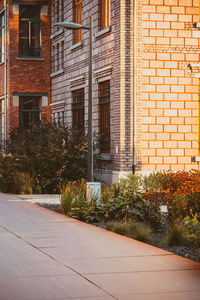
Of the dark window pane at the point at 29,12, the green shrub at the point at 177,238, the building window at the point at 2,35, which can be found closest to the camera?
the green shrub at the point at 177,238

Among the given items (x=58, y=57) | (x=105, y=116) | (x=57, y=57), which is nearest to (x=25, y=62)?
(x=57, y=57)

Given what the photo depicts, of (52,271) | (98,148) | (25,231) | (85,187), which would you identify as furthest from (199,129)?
(52,271)

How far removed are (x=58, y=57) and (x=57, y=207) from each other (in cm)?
1381

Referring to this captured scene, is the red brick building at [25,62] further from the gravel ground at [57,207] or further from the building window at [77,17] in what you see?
A: the gravel ground at [57,207]

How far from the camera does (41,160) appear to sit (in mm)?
22094

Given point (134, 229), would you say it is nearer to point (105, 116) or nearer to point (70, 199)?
point (70, 199)

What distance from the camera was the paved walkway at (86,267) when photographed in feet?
24.7

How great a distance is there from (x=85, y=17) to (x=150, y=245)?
1595 centimetres

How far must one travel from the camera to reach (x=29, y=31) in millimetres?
32031

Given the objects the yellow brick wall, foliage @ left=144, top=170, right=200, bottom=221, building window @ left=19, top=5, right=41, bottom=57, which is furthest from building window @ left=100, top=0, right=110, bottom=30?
foliage @ left=144, top=170, right=200, bottom=221

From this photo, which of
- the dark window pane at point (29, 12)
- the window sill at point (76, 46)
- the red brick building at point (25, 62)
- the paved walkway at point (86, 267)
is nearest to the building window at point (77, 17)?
the window sill at point (76, 46)

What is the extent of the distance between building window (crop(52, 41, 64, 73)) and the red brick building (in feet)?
2.39

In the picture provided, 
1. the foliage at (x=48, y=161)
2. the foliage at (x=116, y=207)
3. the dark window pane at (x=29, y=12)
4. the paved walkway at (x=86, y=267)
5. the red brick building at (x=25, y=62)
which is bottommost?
the paved walkway at (x=86, y=267)

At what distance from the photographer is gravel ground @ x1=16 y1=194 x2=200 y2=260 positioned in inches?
410
